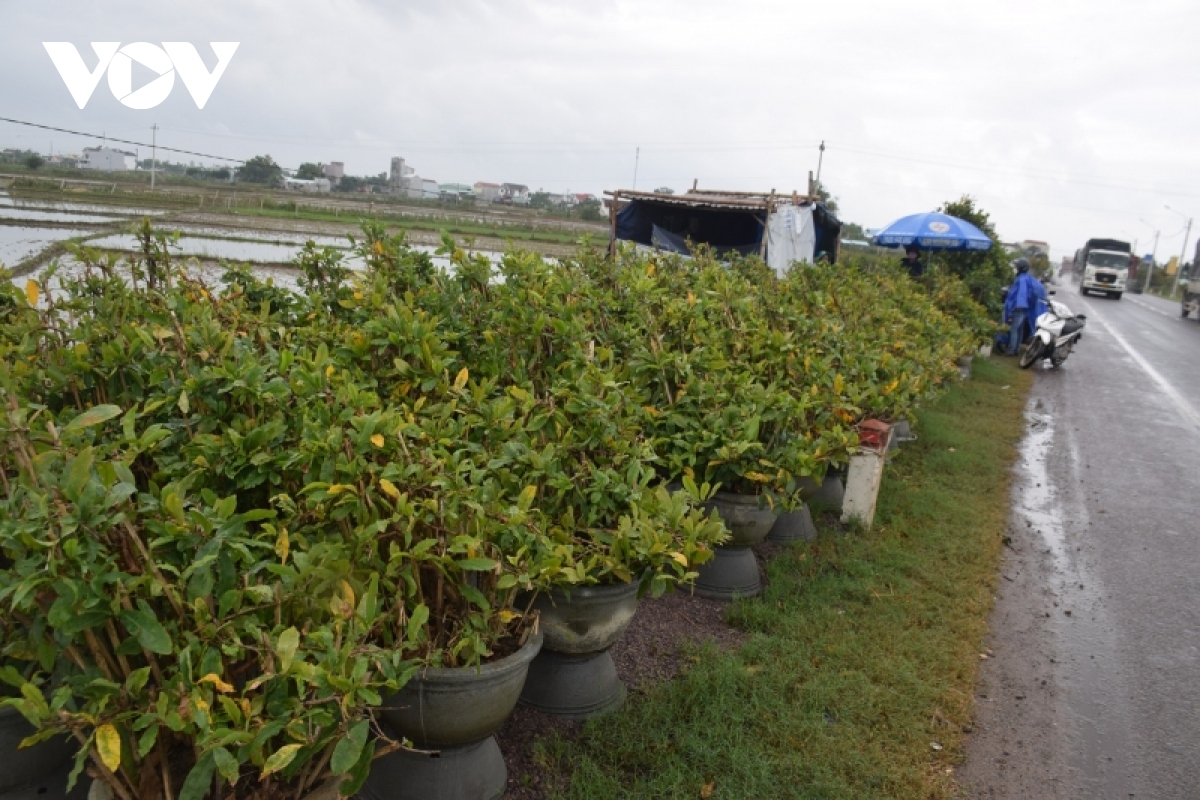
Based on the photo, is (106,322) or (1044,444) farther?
(1044,444)

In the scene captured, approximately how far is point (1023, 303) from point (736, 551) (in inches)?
455

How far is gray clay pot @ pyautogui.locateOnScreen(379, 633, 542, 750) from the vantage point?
2318mm

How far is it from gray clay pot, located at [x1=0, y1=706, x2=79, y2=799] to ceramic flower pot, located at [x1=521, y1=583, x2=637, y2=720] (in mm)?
1385

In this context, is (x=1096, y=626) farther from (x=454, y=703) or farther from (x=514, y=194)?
(x=514, y=194)

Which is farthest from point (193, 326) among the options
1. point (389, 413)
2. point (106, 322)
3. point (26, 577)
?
point (26, 577)

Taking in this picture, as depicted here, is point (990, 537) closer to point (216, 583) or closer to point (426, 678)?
point (426, 678)

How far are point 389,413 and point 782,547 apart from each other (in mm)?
3084

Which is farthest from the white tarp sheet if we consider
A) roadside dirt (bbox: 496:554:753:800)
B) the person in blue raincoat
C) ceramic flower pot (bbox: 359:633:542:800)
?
ceramic flower pot (bbox: 359:633:542:800)

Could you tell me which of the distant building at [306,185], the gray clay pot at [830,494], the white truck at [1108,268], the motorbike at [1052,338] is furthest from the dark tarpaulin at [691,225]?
the white truck at [1108,268]

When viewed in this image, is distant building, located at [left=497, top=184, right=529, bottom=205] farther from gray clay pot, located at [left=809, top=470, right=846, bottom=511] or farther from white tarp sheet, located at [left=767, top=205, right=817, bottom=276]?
gray clay pot, located at [left=809, top=470, right=846, bottom=511]

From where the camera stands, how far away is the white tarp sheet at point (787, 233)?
523 inches

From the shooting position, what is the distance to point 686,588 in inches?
164

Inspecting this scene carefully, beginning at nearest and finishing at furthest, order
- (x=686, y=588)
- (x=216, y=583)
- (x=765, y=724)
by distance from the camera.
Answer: (x=216, y=583)
(x=765, y=724)
(x=686, y=588)

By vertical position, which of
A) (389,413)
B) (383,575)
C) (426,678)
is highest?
(389,413)
